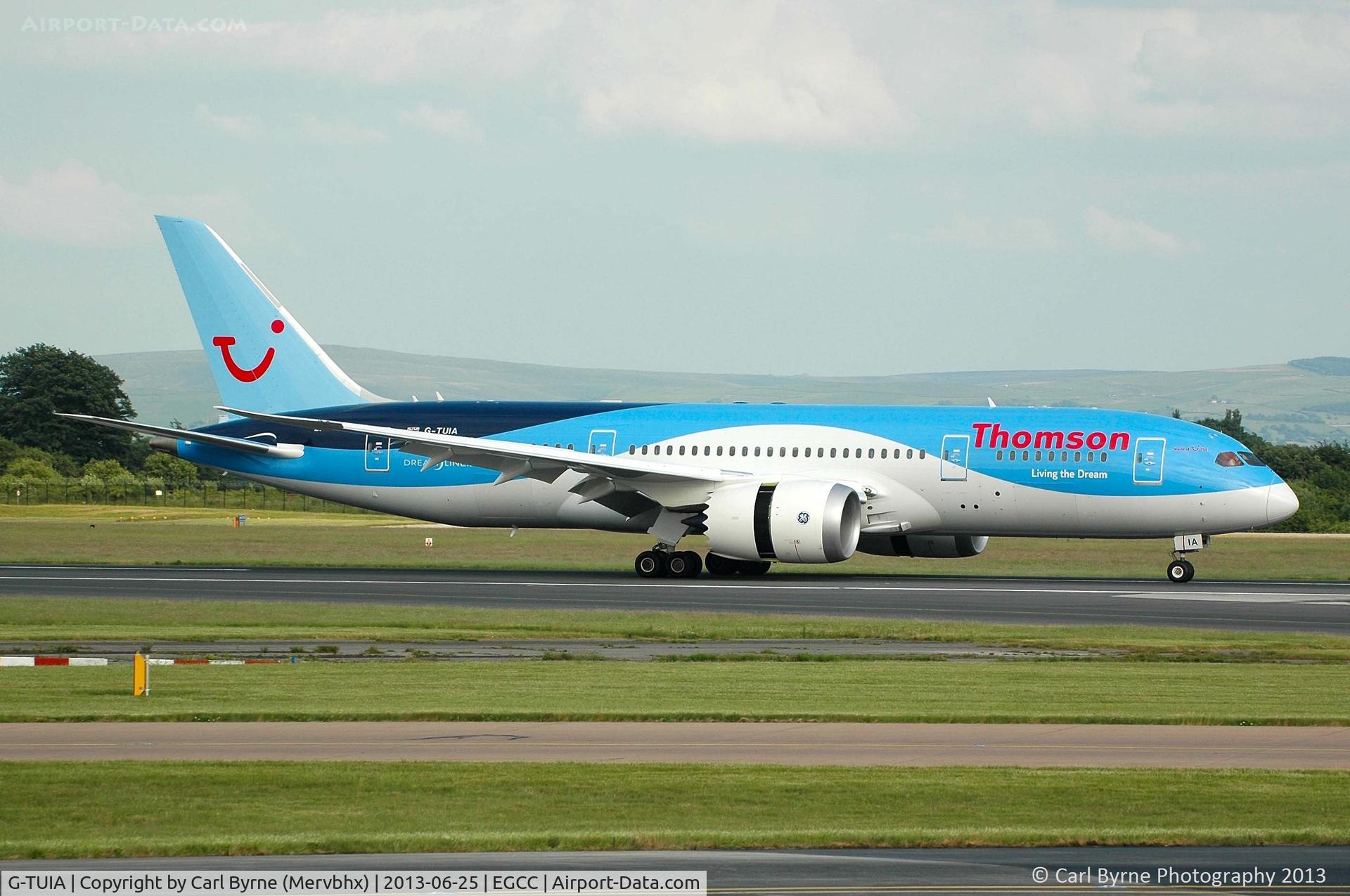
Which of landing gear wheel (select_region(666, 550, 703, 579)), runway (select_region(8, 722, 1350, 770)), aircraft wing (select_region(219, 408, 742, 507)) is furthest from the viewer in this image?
landing gear wheel (select_region(666, 550, 703, 579))

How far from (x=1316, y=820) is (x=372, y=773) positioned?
7796 millimetres

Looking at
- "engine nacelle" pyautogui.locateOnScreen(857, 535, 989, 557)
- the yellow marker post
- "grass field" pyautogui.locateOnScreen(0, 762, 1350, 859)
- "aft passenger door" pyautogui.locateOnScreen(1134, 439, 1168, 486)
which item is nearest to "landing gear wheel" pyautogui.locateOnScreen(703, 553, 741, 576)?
"engine nacelle" pyautogui.locateOnScreen(857, 535, 989, 557)

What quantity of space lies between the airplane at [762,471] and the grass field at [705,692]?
16.3 metres

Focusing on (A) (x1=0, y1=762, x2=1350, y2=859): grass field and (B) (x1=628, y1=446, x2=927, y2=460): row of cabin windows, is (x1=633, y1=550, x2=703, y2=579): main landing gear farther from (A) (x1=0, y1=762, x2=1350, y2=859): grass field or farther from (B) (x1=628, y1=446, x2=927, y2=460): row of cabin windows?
(A) (x1=0, y1=762, x2=1350, y2=859): grass field

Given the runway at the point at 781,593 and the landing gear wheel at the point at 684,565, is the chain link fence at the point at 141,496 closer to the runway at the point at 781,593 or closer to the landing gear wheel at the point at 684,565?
the runway at the point at 781,593

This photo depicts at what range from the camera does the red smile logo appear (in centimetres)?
4919

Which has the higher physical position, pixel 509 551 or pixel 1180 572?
pixel 1180 572

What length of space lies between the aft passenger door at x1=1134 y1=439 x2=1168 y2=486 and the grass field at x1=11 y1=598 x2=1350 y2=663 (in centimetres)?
1137

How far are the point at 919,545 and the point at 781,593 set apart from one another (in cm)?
809

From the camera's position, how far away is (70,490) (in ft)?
314

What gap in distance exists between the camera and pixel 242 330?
49.2 metres

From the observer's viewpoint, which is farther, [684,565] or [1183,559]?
[684,565]

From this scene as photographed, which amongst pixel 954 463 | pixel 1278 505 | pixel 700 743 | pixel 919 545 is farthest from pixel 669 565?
pixel 700 743

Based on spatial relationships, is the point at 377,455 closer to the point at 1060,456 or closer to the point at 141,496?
the point at 1060,456
